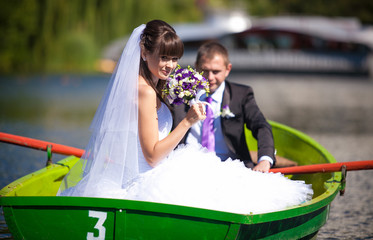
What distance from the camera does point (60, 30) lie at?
1748cm

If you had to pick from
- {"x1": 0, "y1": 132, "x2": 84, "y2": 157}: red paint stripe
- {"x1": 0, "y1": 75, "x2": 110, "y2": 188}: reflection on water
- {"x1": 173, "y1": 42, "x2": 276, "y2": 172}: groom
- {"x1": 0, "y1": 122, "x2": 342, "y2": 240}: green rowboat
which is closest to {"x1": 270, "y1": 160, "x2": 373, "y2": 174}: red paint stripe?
{"x1": 173, "y1": 42, "x2": 276, "y2": 172}: groom

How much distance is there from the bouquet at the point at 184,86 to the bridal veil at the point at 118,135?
0.26 m

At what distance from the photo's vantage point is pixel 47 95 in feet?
55.3

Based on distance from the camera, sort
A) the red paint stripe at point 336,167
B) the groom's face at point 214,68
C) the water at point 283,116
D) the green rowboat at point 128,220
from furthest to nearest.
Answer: the water at point 283,116 → the groom's face at point 214,68 → the red paint stripe at point 336,167 → the green rowboat at point 128,220

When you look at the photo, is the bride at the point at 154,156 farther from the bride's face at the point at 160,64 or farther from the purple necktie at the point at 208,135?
the purple necktie at the point at 208,135

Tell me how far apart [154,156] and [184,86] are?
0.52 meters

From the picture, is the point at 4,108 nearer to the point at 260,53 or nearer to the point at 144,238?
the point at 144,238

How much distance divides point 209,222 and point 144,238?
1.43ft

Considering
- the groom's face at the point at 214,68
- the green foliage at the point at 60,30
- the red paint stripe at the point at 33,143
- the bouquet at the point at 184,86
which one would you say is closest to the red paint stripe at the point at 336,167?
the groom's face at the point at 214,68

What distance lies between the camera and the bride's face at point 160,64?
11.6 ft

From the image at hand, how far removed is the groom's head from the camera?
482cm

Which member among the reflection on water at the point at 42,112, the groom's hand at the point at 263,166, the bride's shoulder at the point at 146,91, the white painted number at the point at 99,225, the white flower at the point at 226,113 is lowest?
the reflection on water at the point at 42,112

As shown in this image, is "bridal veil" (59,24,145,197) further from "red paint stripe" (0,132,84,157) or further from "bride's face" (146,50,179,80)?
"red paint stripe" (0,132,84,157)

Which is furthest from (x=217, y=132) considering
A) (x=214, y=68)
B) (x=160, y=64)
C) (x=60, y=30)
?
(x=60, y=30)
